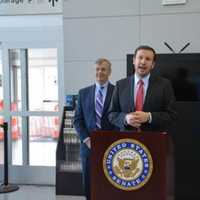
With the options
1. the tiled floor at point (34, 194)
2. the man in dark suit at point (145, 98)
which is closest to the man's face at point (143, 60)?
the man in dark suit at point (145, 98)

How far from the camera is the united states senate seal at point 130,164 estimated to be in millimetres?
2223

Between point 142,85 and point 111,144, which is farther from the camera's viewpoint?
Answer: point 142,85

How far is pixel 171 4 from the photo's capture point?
14.2ft

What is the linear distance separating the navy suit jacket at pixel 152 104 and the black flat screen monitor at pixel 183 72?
147 cm

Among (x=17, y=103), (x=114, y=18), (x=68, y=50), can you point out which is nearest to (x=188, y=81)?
(x=114, y=18)

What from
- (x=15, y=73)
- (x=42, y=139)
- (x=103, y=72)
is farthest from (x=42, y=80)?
(x=103, y=72)

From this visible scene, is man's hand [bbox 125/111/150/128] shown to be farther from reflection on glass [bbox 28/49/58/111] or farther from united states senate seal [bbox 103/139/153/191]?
reflection on glass [bbox 28/49/58/111]

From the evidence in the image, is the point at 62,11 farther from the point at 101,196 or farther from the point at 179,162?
the point at 101,196

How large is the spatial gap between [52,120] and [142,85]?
276 cm

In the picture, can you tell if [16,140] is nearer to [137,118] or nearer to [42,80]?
[42,80]

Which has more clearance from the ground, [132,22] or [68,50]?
[132,22]

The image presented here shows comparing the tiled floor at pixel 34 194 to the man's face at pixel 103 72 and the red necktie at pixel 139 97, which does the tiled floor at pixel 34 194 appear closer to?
the man's face at pixel 103 72

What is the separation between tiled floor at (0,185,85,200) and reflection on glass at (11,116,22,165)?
0.40 meters

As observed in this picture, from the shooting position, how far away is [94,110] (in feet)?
10.8
